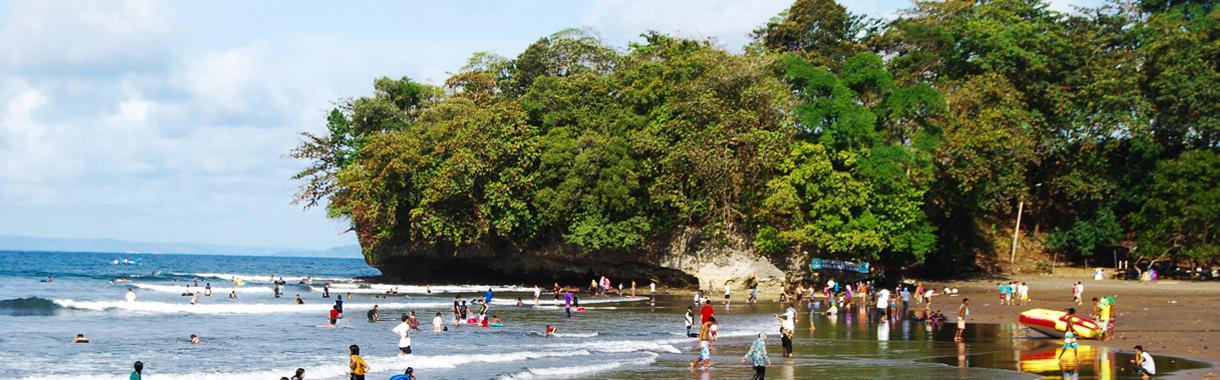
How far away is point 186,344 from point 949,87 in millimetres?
42891

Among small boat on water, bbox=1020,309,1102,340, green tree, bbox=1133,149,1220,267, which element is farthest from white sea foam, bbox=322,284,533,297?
green tree, bbox=1133,149,1220,267

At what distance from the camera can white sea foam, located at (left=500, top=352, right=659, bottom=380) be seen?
25469mm

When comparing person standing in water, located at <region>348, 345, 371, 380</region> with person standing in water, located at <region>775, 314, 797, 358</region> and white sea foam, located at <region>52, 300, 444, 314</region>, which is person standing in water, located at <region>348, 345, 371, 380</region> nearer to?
person standing in water, located at <region>775, 314, 797, 358</region>

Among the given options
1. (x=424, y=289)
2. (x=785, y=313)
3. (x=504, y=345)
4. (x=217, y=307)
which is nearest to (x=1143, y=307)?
(x=785, y=313)

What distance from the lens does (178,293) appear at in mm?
63094

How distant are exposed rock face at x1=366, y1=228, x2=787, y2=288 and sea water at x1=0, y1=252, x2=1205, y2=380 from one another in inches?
223

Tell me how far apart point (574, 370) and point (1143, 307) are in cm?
2520

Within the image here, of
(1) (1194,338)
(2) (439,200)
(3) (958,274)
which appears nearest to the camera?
(1) (1194,338)

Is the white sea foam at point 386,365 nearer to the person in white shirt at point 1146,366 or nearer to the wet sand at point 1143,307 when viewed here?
the person in white shirt at point 1146,366

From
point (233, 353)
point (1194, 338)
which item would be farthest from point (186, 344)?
point (1194, 338)

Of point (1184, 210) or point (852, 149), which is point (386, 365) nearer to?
point (852, 149)

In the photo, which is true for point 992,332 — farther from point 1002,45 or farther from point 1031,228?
point 1031,228

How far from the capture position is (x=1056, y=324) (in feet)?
101

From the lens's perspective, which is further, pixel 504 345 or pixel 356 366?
pixel 504 345
